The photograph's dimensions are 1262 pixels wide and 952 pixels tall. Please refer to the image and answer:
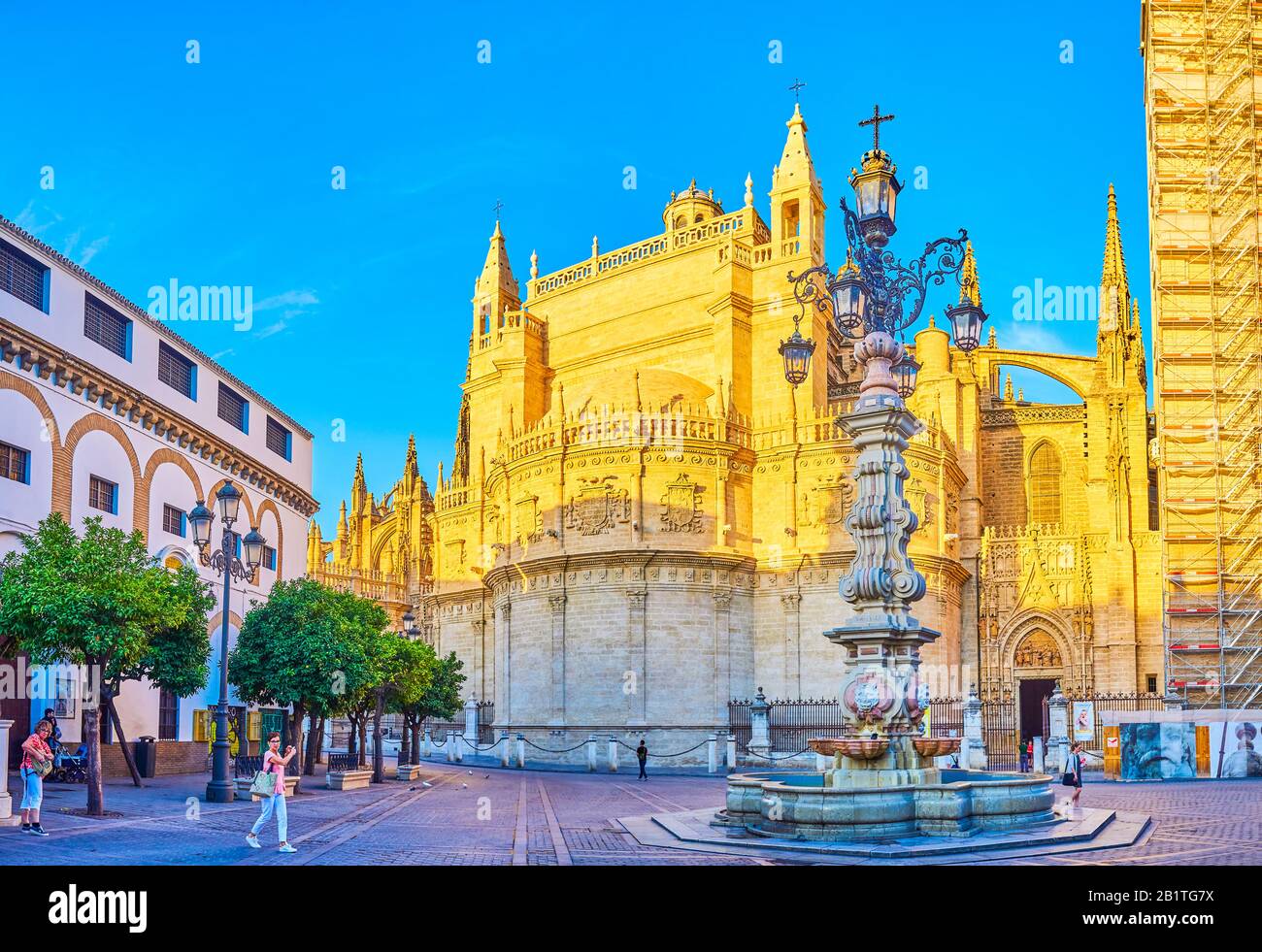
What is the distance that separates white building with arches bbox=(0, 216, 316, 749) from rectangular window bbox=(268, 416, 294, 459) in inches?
13.3

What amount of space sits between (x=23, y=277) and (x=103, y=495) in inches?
219

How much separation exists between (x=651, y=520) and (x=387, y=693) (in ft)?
38.6

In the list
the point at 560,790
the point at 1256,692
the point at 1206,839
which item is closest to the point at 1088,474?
the point at 1256,692

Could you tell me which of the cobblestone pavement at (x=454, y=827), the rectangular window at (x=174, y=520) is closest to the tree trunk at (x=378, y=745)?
the cobblestone pavement at (x=454, y=827)

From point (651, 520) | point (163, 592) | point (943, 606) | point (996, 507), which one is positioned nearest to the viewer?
point (163, 592)

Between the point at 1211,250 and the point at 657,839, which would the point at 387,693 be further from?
the point at 1211,250

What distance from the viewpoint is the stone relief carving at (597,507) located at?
139ft

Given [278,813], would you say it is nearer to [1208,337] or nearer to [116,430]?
[116,430]

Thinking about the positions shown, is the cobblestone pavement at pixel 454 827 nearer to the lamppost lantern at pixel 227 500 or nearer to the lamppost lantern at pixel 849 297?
the lamppost lantern at pixel 227 500

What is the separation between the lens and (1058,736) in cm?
3681

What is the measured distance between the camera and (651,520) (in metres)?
42.2

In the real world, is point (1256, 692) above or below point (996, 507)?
below

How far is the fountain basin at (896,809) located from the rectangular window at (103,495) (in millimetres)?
18442

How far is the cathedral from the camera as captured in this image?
4219 cm
